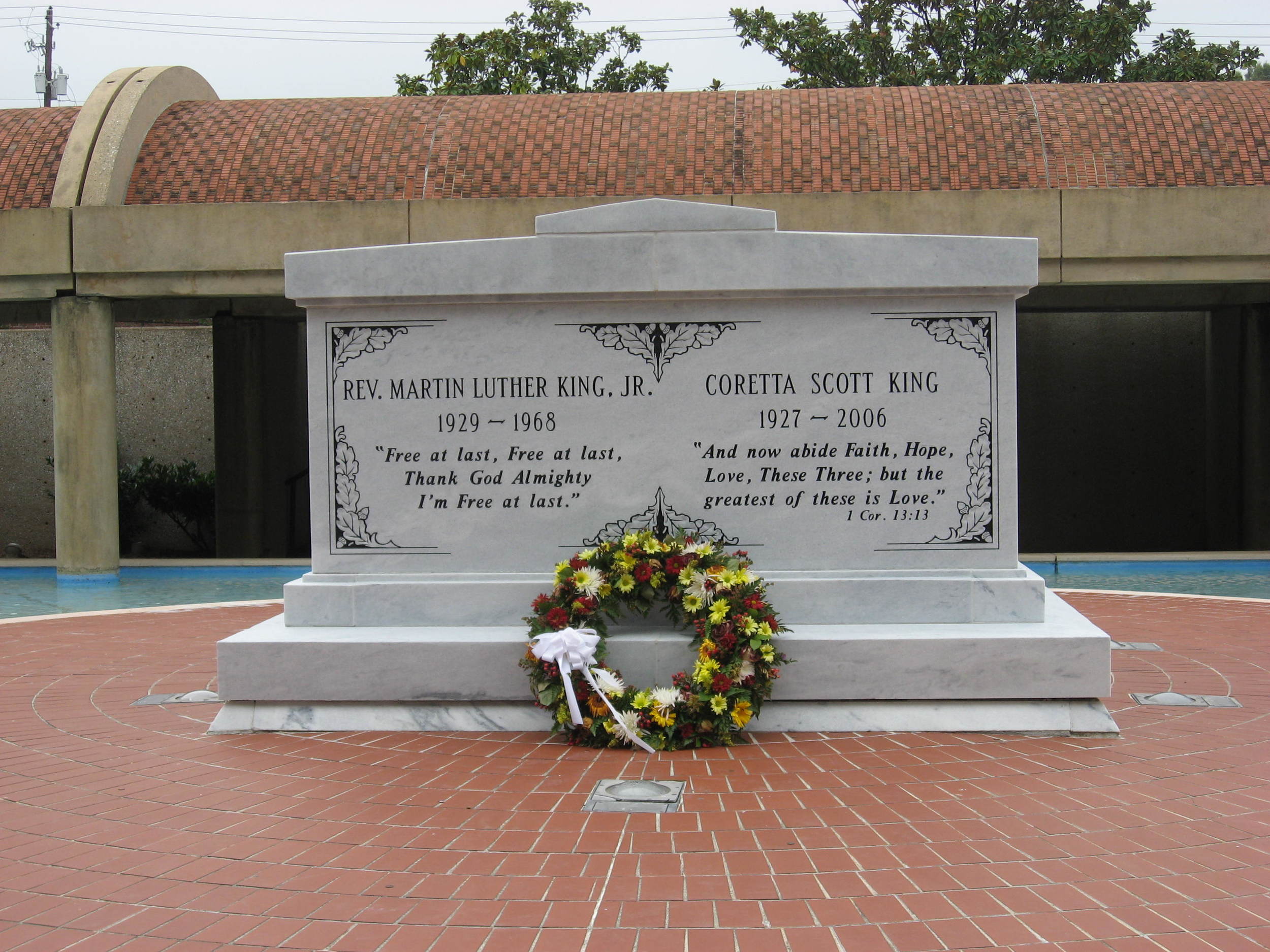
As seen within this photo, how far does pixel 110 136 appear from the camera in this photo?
1511 cm

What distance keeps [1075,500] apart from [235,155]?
49.2 ft

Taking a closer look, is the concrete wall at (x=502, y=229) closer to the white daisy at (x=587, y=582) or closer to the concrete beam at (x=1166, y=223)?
the concrete beam at (x=1166, y=223)

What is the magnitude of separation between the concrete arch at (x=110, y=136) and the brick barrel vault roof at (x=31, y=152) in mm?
352

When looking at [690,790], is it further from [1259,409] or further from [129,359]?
[129,359]

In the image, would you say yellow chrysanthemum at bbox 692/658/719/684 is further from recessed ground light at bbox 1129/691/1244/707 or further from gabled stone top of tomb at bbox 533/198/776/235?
recessed ground light at bbox 1129/691/1244/707

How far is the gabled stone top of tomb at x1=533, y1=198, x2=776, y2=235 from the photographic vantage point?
5961 millimetres

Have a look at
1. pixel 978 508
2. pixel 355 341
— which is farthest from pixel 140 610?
pixel 978 508

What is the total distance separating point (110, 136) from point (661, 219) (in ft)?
39.0

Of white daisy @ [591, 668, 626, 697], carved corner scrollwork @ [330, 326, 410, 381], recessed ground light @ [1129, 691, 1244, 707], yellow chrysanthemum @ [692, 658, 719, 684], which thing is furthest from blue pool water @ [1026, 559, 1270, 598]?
carved corner scrollwork @ [330, 326, 410, 381]

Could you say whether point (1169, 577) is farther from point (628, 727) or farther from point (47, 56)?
point (47, 56)

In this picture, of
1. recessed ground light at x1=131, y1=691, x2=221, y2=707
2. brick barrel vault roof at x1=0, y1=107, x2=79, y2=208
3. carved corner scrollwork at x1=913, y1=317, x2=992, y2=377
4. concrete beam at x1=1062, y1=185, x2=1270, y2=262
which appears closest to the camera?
carved corner scrollwork at x1=913, y1=317, x2=992, y2=377

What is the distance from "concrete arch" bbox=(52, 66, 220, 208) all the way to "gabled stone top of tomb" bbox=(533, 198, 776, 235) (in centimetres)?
1091

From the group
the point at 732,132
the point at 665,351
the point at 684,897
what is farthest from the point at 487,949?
the point at 732,132

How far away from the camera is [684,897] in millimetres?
3609
